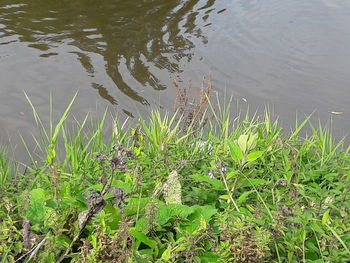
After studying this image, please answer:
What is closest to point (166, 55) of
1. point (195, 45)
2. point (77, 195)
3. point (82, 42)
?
point (195, 45)

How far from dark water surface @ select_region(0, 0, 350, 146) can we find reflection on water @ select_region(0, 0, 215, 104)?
0.04 feet

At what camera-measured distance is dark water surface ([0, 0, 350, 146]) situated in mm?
4961

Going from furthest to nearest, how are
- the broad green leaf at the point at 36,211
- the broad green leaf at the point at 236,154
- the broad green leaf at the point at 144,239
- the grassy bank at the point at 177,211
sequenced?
the broad green leaf at the point at 236,154, the broad green leaf at the point at 36,211, the broad green leaf at the point at 144,239, the grassy bank at the point at 177,211

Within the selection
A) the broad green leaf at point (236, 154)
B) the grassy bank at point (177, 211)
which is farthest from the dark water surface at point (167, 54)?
the broad green leaf at point (236, 154)

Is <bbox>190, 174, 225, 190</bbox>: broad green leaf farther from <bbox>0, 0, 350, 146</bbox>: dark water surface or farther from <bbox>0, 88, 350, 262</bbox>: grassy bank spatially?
<bbox>0, 0, 350, 146</bbox>: dark water surface

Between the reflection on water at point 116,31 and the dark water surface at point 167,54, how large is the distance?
0.01 m

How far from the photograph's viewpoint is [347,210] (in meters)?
2.14

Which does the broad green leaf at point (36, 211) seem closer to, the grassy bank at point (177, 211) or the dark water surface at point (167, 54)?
the grassy bank at point (177, 211)

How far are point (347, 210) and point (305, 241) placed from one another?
30 cm

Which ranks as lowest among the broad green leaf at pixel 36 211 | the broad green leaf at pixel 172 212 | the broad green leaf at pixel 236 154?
the broad green leaf at pixel 172 212

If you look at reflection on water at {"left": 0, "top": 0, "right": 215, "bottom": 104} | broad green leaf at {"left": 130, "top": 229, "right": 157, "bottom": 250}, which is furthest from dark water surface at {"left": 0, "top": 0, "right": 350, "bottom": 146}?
broad green leaf at {"left": 130, "top": 229, "right": 157, "bottom": 250}

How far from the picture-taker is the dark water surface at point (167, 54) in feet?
16.3

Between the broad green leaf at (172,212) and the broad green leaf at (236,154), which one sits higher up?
the broad green leaf at (236,154)

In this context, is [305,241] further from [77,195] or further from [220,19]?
[220,19]
